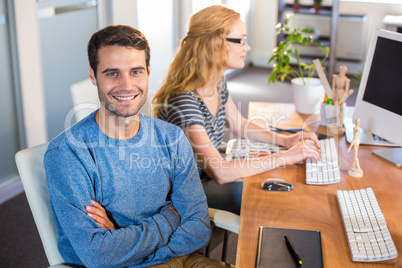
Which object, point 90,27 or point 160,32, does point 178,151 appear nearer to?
point 90,27

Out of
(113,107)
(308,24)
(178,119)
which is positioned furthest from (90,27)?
(308,24)

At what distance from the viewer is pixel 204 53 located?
81.4 inches

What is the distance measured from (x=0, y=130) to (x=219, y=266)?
1.95 m

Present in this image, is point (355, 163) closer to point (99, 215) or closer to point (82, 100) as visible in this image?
point (99, 215)

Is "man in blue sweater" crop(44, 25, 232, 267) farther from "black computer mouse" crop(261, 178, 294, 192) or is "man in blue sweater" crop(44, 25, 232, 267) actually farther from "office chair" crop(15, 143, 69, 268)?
"black computer mouse" crop(261, 178, 294, 192)

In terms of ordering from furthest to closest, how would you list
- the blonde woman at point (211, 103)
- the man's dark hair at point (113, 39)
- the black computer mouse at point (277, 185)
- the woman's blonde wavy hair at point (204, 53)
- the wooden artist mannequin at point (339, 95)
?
the wooden artist mannequin at point (339, 95)
the woman's blonde wavy hair at point (204, 53)
the blonde woman at point (211, 103)
the black computer mouse at point (277, 185)
the man's dark hair at point (113, 39)

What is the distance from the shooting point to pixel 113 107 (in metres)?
1.54

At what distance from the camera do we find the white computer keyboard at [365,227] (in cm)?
131

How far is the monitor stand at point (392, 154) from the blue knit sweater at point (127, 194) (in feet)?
2.64

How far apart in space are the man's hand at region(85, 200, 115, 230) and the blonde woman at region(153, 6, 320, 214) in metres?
0.54

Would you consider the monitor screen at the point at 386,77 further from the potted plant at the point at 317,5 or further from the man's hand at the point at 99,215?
the potted plant at the point at 317,5

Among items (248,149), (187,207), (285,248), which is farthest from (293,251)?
(248,149)

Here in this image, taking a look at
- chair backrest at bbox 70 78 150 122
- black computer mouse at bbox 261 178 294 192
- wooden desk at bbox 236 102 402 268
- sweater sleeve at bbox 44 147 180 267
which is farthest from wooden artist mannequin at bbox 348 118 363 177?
chair backrest at bbox 70 78 150 122

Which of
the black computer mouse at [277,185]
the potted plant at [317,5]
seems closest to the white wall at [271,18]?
the potted plant at [317,5]
